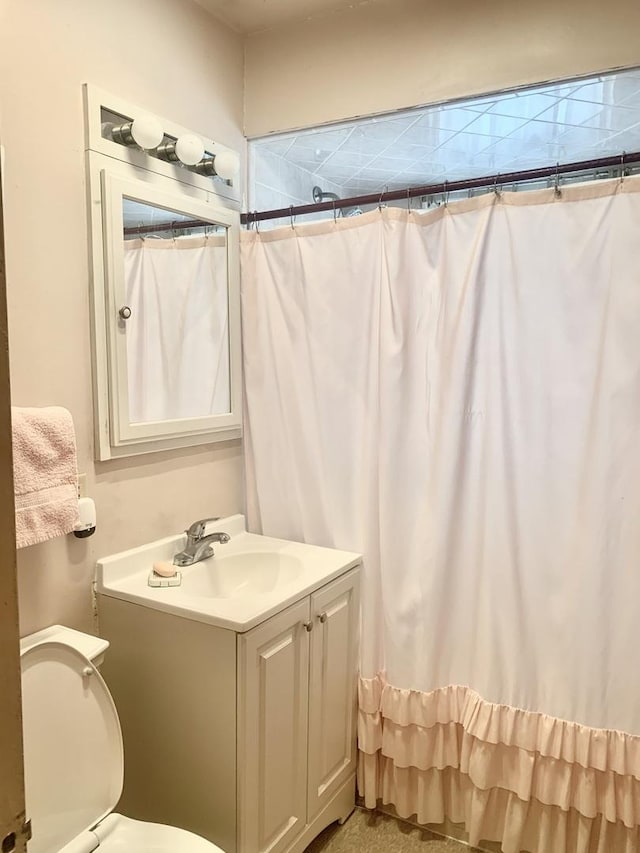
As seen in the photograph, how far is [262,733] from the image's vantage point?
1639 millimetres

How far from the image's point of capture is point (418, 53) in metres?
1.96

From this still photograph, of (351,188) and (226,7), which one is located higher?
(226,7)

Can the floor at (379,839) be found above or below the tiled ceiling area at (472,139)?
below

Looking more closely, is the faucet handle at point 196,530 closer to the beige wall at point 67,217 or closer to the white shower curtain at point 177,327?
the beige wall at point 67,217

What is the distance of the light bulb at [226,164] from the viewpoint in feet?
6.62

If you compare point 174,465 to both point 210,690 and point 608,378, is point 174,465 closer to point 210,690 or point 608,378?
point 210,690

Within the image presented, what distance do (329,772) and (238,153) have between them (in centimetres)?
210

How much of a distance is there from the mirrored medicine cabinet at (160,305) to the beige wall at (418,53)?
44 cm

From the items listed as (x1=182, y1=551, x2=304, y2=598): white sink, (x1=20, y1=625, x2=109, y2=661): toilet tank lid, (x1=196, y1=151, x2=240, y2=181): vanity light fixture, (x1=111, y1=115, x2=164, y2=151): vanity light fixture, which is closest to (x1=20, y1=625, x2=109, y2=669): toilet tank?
(x1=20, y1=625, x2=109, y2=661): toilet tank lid

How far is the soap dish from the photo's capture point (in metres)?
1.76

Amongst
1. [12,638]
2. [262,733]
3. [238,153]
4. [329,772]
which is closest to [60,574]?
[262,733]

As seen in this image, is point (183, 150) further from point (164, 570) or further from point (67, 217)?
point (164, 570)

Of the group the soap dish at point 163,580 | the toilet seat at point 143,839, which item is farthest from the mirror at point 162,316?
the toilet seat at point 143,839

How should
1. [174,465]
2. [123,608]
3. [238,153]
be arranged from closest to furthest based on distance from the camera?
[123,608] < [174,465] < [238,153]
